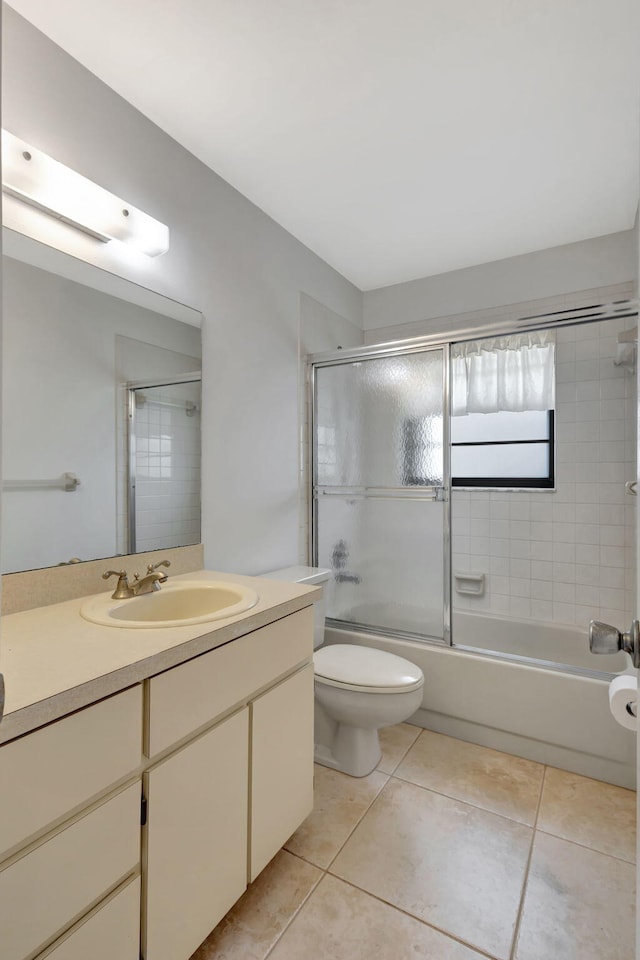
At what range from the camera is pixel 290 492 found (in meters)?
2.49

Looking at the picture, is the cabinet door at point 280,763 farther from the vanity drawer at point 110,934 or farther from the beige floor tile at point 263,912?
the vanity drawer at point 110,934

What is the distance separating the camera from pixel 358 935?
4.28ft

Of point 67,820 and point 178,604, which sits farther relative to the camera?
point 178,604

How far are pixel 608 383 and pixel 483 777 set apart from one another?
6.30ft

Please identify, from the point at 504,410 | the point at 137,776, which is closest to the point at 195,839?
the point at 137,776

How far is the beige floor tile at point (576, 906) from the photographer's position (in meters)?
1.28

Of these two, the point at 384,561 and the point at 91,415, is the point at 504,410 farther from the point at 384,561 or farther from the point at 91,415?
the point at 91,415

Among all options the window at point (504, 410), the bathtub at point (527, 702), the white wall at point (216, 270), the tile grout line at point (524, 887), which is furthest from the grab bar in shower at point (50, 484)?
the window at point (504, 410)

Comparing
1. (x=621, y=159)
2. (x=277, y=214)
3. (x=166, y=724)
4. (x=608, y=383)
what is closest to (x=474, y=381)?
(x=608, y=383)

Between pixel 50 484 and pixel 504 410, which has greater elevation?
pixel 504 410

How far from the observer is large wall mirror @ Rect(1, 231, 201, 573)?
4.42ft

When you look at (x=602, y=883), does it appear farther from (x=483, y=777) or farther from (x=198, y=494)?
(x=198, y=494)

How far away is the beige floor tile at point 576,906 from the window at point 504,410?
163 cm

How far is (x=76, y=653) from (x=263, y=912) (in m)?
0.94
